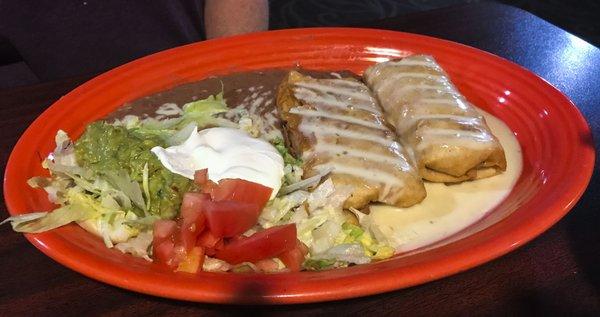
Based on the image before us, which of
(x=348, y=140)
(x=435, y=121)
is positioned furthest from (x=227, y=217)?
(x=435, y=121)

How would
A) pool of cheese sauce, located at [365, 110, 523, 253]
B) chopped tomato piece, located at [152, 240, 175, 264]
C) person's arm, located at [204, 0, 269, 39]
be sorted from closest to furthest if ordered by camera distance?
chopped tomato piece, located at [152, 240, 175, 264], pool of cheese sauce, located at [365, 110, 523, 253], person's arm, located at [204, 0, 269, 39]

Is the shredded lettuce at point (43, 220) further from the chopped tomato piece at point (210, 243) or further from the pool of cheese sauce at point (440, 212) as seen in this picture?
the pool of cheese sauce at point (440, 212)

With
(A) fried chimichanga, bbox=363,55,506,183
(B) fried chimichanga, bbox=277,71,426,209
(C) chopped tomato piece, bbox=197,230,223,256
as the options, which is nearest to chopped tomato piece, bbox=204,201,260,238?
(C) chopped tomato piece, bbox=197,230,223,256

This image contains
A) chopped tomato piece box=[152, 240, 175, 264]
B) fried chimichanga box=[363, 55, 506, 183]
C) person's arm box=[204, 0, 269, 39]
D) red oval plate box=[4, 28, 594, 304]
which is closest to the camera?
red oval plate box=[4, 28, 594, 304]

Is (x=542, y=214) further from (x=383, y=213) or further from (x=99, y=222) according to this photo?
(x=99, y=222)

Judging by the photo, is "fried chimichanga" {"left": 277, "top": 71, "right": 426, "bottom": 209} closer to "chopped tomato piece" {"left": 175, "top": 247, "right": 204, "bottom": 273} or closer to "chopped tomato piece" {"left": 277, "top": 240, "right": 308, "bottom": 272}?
"chopped tomato piece" {"left": 277, "top": 240, "right": 308, "bottom": 272}

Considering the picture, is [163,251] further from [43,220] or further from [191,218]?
[43,220]
